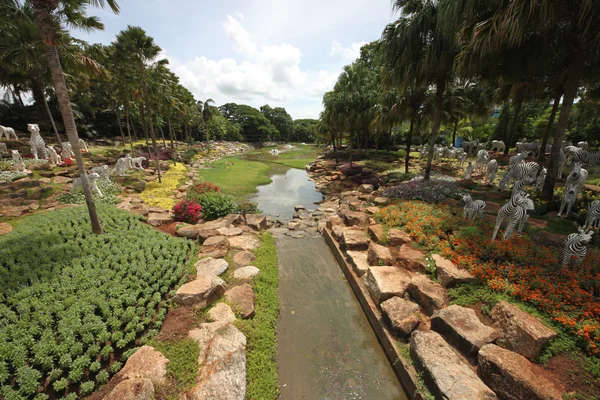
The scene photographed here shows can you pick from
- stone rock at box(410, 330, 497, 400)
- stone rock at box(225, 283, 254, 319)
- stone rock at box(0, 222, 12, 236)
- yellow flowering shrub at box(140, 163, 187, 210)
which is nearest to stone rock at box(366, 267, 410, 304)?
stone rock at box(410, 330, 497, 400)

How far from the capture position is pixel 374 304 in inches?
230

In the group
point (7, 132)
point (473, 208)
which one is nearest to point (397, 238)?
point (473, 208)

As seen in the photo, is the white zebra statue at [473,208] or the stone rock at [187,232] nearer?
the white zebra statue at [473,208]

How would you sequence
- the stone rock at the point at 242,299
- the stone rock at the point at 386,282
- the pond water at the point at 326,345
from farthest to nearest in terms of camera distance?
1. the stone rock at the point at 386,282
2. the stone rock at the point at 242,299
3. the pond water at the point at 326,345

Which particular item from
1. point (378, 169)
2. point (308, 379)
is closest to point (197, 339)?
point (308, 379)

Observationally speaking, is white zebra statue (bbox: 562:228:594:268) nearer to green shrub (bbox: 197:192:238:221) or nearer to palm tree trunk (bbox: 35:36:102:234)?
green shrub (bbox: 197:192:238:221)

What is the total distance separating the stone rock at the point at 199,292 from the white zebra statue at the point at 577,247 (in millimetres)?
7844

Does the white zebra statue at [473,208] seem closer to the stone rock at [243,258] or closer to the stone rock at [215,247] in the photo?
the stone rock at [243,258]

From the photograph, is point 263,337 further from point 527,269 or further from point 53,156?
point 53,156

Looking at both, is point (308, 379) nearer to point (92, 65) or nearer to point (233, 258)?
point (233, 258)

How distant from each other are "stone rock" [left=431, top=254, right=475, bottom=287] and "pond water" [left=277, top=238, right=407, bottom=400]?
218cm

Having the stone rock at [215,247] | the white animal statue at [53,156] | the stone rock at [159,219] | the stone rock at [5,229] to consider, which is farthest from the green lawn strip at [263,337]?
the white animal statue at [53,156]

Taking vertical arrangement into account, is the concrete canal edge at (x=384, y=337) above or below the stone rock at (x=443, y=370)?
below

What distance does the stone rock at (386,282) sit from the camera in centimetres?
566
